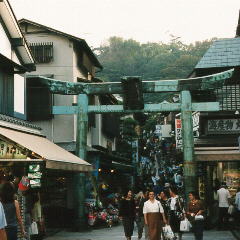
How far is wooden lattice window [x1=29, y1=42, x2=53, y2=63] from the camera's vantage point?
27.0 m

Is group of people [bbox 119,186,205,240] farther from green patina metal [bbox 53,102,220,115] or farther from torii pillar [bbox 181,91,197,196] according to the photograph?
green patina metal [bbox 53,102,220,115]

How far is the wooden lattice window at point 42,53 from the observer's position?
27.0 meters

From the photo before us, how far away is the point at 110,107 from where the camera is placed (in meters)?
Answer: 23.3

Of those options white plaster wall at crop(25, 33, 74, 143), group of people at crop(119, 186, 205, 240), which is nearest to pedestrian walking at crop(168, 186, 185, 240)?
group of people at crop(119, 186, 205, 240)

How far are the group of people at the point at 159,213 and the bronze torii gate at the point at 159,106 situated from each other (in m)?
2.71

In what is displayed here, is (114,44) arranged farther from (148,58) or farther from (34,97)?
(34,97)

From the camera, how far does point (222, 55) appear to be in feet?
84.1

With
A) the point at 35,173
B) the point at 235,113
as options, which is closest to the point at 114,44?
the point at 235,113

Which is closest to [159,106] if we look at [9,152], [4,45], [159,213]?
[4,45]

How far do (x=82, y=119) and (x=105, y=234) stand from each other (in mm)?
5287

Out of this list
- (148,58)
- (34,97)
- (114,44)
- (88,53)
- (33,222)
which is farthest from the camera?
(114,44)

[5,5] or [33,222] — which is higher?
Answer: [5,5]

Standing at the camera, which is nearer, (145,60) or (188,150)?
(188,150)

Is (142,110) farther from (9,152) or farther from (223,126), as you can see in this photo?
(9,152)
